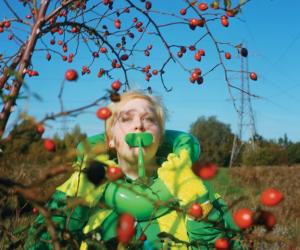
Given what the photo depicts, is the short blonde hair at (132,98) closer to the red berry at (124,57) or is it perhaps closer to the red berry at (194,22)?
the red berry at (124,57)

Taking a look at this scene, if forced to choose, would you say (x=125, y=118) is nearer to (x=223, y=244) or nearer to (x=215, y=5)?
(x=215, y=5)

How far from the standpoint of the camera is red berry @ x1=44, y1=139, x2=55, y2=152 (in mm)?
1099

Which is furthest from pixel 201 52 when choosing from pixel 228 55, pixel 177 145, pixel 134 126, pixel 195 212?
pixel 195 212

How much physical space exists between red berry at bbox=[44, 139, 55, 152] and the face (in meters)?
1.06

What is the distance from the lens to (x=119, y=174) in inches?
42.6

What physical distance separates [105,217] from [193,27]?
0.92 metres

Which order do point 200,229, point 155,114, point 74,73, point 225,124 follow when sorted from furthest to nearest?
point 225,124, point 155,114, point 200,229, point 74,73

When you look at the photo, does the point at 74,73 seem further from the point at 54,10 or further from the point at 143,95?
the point at 143,95

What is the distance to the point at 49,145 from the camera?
3.62ft

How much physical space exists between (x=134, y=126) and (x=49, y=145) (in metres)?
1.13

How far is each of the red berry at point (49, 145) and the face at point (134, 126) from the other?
3.48 ft

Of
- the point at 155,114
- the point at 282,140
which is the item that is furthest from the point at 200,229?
the point at 282,140

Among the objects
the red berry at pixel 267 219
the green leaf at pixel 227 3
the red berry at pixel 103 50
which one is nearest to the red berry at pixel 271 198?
the red berry at pixel 267 219

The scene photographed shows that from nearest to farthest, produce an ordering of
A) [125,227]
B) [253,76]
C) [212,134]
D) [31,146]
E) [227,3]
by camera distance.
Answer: [125,227]
[31,146]
[227,3]
[253,76]
[212,134]
